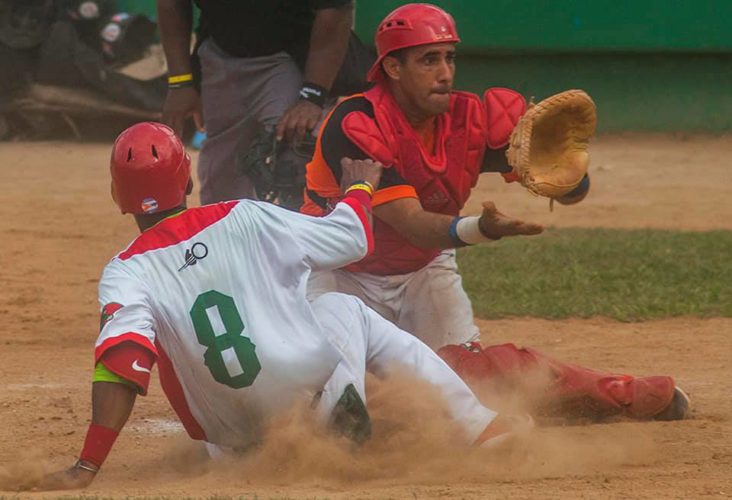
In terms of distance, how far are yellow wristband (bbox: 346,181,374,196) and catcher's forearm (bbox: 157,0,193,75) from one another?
2301 millimetres

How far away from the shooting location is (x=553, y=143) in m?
5.32

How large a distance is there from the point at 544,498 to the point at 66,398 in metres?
2.55

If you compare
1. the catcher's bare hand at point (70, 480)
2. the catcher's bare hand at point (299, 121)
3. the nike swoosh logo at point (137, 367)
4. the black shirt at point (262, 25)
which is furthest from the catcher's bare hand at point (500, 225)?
the black shirt at point (262, 25)

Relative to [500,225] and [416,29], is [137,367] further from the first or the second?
[416,29]

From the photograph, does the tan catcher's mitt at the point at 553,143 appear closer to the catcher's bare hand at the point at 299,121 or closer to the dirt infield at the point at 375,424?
the dirt infield at the point at 375,424

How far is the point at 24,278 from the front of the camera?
846 centimetres

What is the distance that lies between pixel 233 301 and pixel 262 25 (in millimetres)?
2551

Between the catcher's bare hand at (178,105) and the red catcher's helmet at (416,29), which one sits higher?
the red catcher's helmet at (416,29)

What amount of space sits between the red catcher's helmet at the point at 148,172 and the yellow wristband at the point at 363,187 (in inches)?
22.8

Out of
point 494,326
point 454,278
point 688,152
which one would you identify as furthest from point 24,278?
point 688,152

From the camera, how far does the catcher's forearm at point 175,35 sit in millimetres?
6773

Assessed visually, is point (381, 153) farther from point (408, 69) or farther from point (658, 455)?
point (658, 455)

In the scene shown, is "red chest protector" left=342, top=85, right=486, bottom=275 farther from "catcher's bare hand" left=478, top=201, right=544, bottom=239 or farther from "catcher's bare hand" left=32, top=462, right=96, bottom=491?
"catcher's bare hand" left=32, top=462, right=96, bottom=491

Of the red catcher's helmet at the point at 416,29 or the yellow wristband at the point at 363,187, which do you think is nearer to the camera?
the yellow wristband at the point at 363,187
